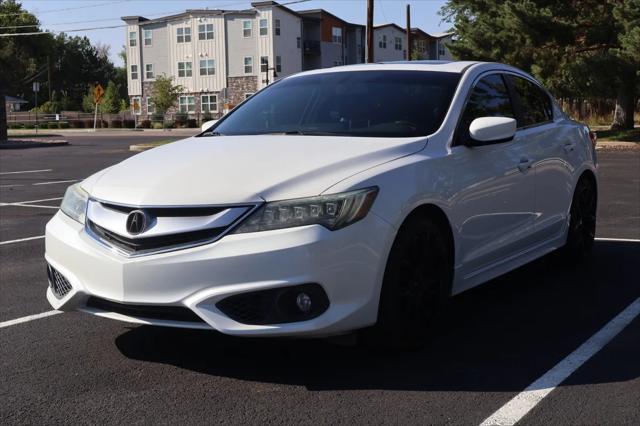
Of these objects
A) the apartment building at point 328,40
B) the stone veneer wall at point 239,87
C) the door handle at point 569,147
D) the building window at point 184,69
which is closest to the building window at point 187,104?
the building window at point 184,69

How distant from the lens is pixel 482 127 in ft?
15.7

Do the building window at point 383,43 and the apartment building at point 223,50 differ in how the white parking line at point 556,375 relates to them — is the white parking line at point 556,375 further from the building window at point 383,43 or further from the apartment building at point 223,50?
the building window at point 383,43

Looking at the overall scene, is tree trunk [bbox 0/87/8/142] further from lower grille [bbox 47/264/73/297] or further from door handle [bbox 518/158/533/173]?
door handle [bbox 518/158/533/173]

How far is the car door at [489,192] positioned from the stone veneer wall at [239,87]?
62355 mm

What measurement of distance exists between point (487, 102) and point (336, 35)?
2761 inches

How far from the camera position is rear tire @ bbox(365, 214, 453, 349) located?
4.06m

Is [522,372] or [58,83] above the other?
[58,83]

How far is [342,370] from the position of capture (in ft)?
13.7

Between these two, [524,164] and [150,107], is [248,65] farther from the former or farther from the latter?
[524,164]

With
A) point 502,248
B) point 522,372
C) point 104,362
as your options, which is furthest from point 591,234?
point 104,362

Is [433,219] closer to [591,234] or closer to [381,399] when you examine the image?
[381,399]

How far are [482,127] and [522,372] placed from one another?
148 centimetres

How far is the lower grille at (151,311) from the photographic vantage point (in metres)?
3.84

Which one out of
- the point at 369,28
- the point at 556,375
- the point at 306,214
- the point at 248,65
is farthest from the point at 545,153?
the point at 248,65
